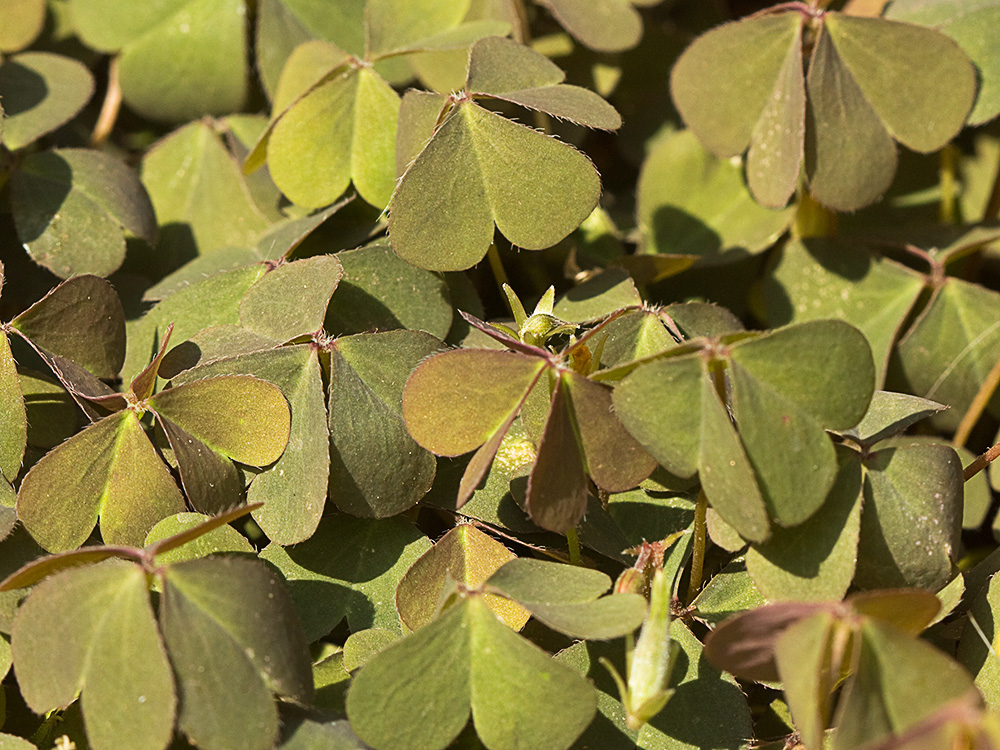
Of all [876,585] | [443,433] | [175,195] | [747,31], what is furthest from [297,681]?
[747,31]

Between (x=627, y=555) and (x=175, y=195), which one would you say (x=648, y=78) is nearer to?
(x=175, y=195)

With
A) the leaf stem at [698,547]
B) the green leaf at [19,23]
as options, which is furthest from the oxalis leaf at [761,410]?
the green leaf at [19,23]

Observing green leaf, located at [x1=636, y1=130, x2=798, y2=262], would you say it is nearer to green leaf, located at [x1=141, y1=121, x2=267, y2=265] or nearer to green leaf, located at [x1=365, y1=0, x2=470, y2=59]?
green leaf, located at [x1=365, y1=0, x2=470, y2=59]

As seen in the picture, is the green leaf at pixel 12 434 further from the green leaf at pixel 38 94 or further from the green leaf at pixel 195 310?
the green leaf at pixel 38 94

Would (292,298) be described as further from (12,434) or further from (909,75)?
(909,75)

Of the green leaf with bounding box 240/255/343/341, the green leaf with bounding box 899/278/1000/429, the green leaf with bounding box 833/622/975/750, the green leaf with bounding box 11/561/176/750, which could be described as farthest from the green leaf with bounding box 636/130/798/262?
the green leaf with bounding box 11/561/176/750

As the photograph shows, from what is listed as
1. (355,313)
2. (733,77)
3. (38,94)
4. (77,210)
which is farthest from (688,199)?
(38,94)
